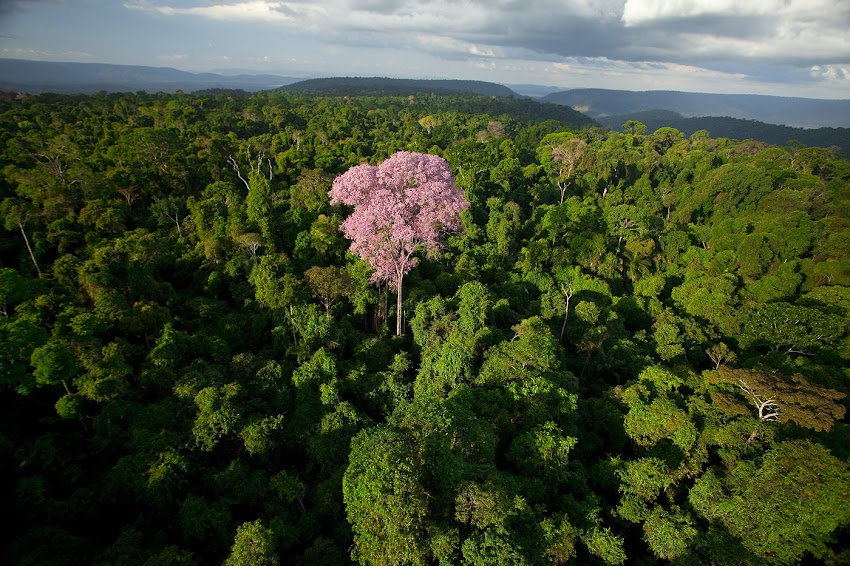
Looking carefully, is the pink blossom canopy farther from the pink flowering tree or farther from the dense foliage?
the dense foliage

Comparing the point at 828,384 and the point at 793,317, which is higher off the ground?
the point at 793,317

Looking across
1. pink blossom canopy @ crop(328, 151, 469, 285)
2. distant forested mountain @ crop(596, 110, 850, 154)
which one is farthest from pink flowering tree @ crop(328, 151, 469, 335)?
distant forested mountain @ crop(596, 110, 850, 154)

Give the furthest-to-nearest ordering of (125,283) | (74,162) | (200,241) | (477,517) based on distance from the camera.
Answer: (74,162) → (200,241) → (125,283) → (477,517)

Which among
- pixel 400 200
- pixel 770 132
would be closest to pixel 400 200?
pixel 400 200

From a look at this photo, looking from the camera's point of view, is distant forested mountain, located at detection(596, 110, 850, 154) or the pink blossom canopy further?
distant forested mountain, located at detection(596, 110, 850, 154)

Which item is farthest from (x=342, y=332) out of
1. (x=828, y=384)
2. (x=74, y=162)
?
(x=74, y=162)

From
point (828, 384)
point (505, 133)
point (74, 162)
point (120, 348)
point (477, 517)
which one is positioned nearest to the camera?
point (477, 517)

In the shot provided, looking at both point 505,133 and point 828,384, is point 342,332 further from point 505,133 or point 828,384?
point 505,133

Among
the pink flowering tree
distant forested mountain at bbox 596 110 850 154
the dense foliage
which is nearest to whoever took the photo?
the dense foliage
